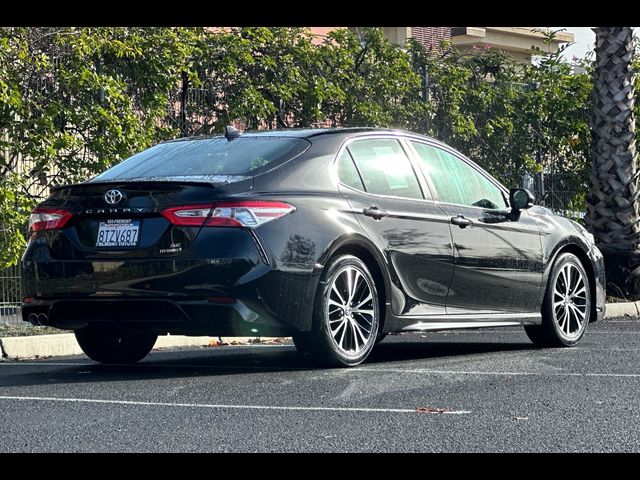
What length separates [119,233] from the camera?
27.1ft

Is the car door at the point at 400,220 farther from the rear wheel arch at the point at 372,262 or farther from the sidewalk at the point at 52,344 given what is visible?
the sidewalk at the point at 52,344

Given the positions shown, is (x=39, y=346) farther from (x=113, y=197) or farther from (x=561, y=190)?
(x=561, y=190)

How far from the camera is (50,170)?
13.5m

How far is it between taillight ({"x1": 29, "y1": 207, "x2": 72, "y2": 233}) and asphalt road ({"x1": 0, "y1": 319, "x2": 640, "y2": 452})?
954mm

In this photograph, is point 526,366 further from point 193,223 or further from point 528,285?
point 193,223

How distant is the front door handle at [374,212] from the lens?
8.79 metres

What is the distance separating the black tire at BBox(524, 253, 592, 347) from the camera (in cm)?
1040

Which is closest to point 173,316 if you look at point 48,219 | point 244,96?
point 48,219

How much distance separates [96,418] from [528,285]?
4.51 meters

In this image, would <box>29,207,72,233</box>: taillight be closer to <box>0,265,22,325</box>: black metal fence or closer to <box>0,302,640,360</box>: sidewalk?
<box>0,302,640,360</box>: sidewalk

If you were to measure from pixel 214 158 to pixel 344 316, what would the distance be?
4.44 feet

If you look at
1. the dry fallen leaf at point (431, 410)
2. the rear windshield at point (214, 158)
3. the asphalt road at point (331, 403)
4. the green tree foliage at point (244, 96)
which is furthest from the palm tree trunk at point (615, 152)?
the dry fallen leaf at point (431, 410)

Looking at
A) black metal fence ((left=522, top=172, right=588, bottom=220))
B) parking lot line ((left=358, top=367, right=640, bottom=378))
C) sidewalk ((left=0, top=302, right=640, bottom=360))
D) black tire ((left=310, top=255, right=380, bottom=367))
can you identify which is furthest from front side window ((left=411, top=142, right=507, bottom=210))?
black metal fence ((left=522, top=172, right=588, bottom=220))

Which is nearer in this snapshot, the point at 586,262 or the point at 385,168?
the point at 385,168
